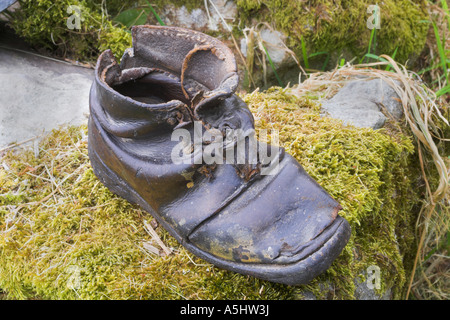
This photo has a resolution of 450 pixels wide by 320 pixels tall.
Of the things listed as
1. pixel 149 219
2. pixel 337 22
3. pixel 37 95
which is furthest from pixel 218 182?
pixel 337 22

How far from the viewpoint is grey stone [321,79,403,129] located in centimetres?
222

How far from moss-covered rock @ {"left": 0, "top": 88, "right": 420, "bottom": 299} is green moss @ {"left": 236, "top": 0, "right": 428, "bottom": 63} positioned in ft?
2.89

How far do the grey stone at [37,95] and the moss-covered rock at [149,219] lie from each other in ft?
0.47

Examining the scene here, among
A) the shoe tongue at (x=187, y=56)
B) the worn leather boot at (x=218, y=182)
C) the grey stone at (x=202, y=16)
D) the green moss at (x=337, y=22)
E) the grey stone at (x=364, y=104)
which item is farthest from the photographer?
the grey stone at (x=202, y=16)

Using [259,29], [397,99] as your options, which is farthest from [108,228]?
[259,29]

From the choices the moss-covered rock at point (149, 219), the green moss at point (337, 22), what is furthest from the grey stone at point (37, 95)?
the green moss at point (337, 22)

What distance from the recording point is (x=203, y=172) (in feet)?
4.86

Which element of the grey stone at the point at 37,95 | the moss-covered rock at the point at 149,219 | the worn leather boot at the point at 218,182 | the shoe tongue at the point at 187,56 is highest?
the shoe tongue at the point at 187,56

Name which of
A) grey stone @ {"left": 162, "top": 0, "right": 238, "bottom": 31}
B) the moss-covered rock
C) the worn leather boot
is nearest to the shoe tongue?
the worn leather boot

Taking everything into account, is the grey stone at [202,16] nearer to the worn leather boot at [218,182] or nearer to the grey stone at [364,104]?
the grey stone at [364,104]

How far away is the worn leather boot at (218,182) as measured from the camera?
142 centimetres

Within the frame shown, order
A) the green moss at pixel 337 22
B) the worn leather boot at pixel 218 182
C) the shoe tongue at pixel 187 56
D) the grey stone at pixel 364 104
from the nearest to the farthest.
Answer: the worn leather boot at pixel 218 182 → the shoe tongue at pixel 187 56 → the grey stone at pixel 364 104 → the green moss at pixel 337 22

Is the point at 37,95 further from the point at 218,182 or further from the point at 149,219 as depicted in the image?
the point at 218,182

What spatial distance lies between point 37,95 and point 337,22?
1.93 meters
